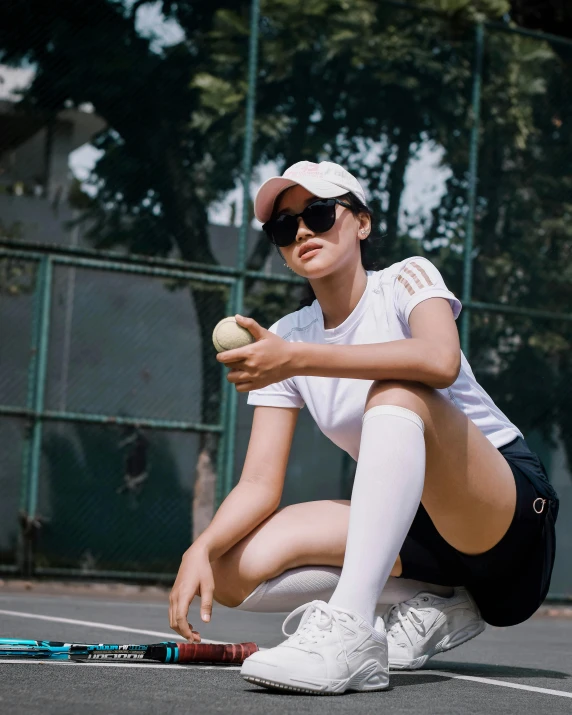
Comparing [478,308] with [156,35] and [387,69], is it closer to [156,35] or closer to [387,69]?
[387,69]

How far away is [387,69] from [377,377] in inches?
237

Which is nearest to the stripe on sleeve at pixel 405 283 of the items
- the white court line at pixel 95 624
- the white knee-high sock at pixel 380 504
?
the white knee-high sock at pixel 380 504

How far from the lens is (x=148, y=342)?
746 centimetres

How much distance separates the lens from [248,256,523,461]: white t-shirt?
2961 millimetres

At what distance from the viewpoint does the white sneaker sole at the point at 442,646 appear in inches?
121

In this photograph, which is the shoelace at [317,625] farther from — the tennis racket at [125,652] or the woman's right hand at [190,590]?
the tennis racket at [125,652]

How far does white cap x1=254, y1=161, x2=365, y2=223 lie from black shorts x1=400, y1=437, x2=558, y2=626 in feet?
2.39

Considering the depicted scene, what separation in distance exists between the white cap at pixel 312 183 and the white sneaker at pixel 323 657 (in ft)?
3.33

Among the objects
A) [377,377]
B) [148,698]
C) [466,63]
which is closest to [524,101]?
[466,63]

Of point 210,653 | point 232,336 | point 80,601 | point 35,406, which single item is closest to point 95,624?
point 210,653

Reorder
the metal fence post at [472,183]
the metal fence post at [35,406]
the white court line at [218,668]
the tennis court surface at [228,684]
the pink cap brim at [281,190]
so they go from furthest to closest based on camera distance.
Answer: the metal fence post at [472,183], the metal fence post at [35,406], the pink cap brim at [281,190], the white court line at [218,668], the tennis court surface at [228,684]

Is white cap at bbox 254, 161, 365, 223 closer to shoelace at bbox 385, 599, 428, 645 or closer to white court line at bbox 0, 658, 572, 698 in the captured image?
shoelace at bbox 385, 599, 428, 645

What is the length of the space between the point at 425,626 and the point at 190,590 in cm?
66

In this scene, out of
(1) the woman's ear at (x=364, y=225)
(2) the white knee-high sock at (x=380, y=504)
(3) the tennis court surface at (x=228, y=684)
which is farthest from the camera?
(1) the woman's ear at (x=364, y=225)
